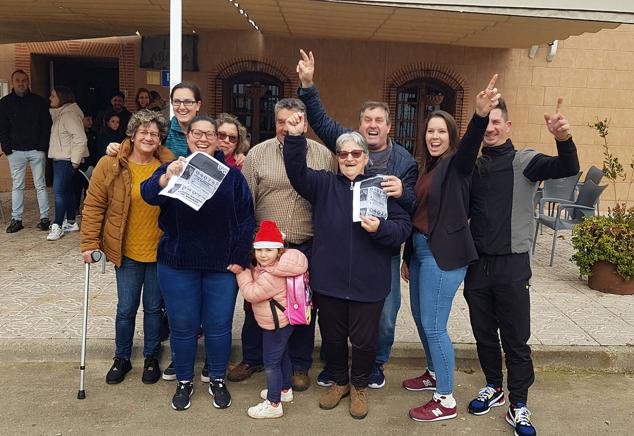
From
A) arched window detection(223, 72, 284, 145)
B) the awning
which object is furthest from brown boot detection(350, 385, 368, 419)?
arched window detection(223, 72, 284, 145)

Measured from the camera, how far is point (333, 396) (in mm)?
3658

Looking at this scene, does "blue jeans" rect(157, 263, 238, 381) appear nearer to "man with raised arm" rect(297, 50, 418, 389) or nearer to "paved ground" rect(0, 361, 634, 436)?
"paved ground" rect(0, 361, 634, 436)

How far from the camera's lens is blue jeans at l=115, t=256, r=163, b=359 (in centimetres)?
377

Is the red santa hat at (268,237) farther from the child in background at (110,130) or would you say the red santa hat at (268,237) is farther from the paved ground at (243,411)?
the child in background at (110,130)

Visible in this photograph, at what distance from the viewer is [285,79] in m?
10.2

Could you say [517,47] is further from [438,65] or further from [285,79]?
[285,79]

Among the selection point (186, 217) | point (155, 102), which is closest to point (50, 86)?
point (155, 102)

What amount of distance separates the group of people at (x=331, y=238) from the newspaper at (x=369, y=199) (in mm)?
49

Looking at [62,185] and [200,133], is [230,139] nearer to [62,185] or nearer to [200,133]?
[200,133]

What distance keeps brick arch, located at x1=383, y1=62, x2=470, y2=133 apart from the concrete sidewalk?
14.4ft

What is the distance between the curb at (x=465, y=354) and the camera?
13.9ft

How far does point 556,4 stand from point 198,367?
4221 millimetres

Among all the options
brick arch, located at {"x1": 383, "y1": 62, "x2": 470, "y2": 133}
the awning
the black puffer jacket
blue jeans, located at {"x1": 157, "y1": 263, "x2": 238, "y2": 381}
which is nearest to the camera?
blue jeans, located at {"x1": 157, "y1": 263, "x2": 238, "y2": 381}

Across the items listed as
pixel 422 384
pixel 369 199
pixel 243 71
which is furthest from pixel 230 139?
pixel 243 71
